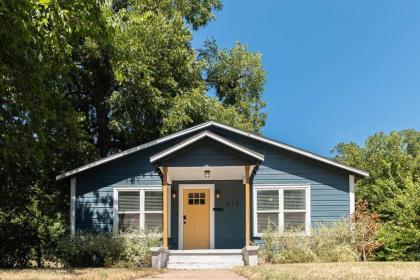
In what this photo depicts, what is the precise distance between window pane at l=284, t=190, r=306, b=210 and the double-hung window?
426 centimetres

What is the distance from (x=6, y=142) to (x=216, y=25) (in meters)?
16.9

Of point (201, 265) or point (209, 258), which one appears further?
point (209, 258)

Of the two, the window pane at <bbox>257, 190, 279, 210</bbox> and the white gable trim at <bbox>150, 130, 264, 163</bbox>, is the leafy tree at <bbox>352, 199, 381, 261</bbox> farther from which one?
the white gable trim at <bbox>150, 130, 264, 163</bbox>

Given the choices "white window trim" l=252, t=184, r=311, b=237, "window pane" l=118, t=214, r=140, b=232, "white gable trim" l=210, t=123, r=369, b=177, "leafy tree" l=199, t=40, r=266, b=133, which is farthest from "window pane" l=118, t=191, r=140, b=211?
"leafy tree" l=199, t=40, r=266, b=133

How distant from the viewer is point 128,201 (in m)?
17.6

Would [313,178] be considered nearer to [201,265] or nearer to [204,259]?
[204,259]

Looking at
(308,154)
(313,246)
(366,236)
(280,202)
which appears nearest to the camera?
(313,246)

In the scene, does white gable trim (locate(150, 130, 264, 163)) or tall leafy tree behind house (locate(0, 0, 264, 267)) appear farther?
white gable trim (locate(150, 130, 264, 163))

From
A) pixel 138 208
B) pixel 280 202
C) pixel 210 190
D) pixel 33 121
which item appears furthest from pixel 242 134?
pixel 33 121

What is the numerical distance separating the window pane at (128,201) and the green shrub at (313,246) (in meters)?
4.47

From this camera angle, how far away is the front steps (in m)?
15.5

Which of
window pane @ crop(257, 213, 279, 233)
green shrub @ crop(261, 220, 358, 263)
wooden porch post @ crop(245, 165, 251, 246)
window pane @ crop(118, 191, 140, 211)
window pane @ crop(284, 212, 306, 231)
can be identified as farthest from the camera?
window pane @ crop(118, 191, 140, 211)

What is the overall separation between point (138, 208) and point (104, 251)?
8.22ft

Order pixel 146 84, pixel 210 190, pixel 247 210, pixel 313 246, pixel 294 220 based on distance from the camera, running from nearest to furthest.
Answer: pixel 247 210, pixel 313 246, pixel 294 220, pixel 210 190, pixel 146 84
